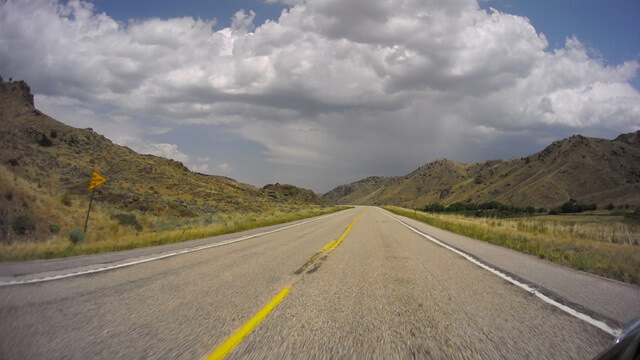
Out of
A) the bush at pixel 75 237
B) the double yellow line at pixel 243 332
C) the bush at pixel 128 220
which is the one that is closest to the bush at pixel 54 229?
the bush at pixel 128 220

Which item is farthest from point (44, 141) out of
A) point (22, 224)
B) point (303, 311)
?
point (303, 311)

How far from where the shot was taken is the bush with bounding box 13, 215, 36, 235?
→ 54.7 feet

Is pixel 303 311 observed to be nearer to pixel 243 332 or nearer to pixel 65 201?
pixel 243 332

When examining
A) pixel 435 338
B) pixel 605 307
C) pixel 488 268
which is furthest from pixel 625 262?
pixel 435 338

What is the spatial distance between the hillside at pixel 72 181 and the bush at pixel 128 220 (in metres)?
0.86

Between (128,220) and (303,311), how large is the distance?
71.2 feet

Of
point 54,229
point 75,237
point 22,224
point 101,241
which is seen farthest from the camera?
point 54,229

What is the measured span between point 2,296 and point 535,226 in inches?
1001

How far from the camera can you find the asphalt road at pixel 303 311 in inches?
159

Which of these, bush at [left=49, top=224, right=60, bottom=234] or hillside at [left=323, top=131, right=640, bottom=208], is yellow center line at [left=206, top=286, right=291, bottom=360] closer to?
bush at [left=49, top=224, right=60, bottom=234]

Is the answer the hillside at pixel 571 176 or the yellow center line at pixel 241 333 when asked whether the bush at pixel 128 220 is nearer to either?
the yellow center line at pixel 241 333

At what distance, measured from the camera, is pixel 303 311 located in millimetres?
5445

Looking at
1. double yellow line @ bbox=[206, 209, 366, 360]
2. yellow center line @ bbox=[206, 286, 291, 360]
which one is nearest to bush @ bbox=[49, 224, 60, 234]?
double yellow line @ bbox=[206, 209, 366, 360]

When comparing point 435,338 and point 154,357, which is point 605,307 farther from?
point 154,357
